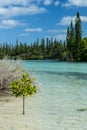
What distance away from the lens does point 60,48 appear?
120 meters

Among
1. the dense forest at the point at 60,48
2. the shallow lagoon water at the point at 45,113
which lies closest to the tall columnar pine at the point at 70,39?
the dense forest at the point at 60,48

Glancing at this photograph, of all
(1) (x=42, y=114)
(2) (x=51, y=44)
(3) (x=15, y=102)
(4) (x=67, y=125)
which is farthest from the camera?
(2) (x=51, y=44)

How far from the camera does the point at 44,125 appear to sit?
11.5 m

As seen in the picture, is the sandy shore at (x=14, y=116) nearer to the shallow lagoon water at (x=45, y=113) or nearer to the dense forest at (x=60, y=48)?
the shallow lagoon water at (x=45, y=113)

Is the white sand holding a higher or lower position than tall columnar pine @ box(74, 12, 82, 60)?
lower

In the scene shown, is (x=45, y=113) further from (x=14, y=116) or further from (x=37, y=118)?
(x=14, y=116)

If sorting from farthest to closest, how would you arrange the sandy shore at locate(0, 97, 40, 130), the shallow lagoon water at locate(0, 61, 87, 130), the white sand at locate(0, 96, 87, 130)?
the shallow lagoon water at locate(0, 61, 87, 130) → the white sand at locate(0, 96, 87, 130) → the sandy shore at locate(0, 97, 40, 130)

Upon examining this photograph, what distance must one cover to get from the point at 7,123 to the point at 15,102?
190 inches

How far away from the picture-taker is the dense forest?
333 feet

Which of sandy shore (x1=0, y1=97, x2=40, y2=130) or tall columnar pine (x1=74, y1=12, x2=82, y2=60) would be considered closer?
sandy shore (x1=0, y1=97, x2=40, y2=130)

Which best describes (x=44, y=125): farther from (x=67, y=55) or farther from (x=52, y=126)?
(x=67, y=55)

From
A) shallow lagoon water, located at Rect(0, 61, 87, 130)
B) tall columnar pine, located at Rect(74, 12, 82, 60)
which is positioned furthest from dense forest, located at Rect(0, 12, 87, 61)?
shallow lagoon water, located at Rect(0, 61, 87, 130)

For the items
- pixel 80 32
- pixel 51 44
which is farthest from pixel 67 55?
pixel 51 44

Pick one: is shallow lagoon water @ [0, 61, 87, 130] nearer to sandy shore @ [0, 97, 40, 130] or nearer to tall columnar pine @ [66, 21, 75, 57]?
sandy shore @ [0, 97, 40, 130]
